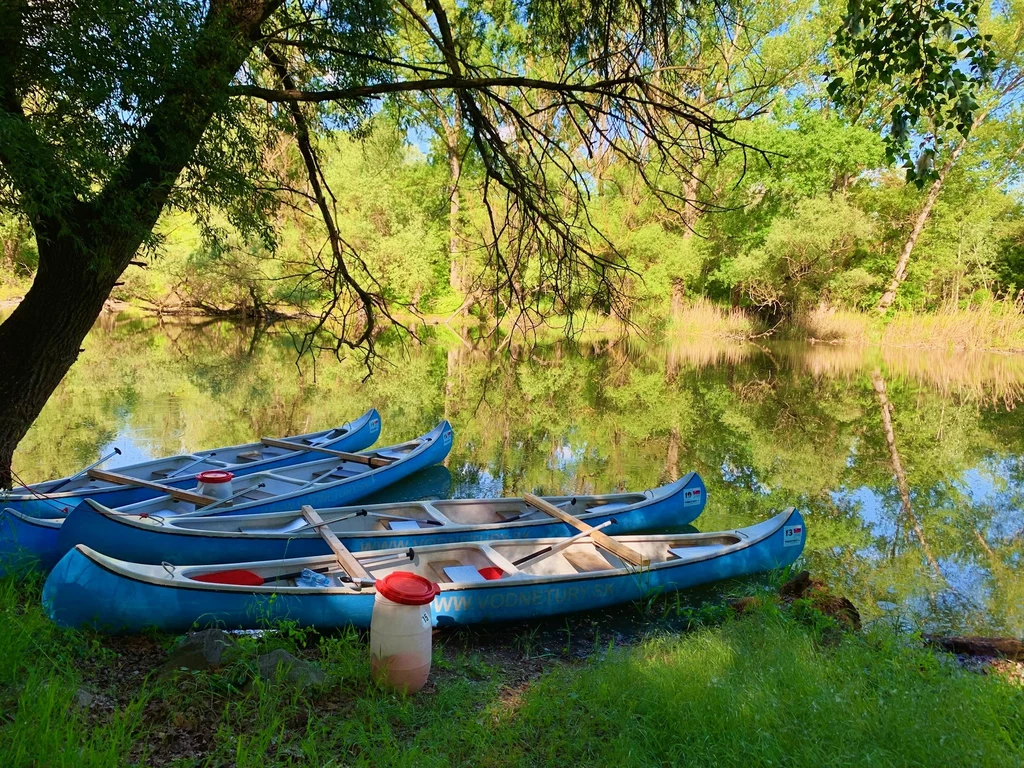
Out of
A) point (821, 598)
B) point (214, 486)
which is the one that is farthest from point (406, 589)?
point (214, 486)

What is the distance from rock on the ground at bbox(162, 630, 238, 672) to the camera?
3467 millimetres

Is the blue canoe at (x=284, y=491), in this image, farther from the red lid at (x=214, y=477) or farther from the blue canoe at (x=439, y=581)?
the blue canoe at (x=439, y=581)

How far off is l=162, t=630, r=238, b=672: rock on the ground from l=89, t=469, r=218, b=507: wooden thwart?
3206 mm

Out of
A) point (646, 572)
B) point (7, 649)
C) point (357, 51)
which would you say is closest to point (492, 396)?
point (646, 572)

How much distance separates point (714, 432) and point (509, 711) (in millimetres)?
10244

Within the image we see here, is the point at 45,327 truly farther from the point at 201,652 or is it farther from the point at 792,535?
the point at 792,535

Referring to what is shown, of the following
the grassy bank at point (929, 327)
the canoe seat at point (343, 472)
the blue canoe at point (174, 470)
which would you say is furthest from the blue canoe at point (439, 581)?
the grassy bank at point (929, 327)

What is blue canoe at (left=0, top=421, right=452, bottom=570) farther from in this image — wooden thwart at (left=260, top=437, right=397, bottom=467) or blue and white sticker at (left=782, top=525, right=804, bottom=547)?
blue and white sticker at (left=782, top=525, right=804, bottom=547)

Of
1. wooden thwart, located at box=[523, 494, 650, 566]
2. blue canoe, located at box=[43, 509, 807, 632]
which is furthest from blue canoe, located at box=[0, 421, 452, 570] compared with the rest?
wooden thwart, located at box=[523, 494, 650, 566]

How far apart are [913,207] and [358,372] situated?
2302 centimetres

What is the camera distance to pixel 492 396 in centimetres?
1609

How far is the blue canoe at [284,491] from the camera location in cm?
498

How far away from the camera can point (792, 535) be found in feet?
21.7

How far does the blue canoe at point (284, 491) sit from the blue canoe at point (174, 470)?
0.26m
